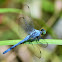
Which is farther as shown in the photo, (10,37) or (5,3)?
(5,3)

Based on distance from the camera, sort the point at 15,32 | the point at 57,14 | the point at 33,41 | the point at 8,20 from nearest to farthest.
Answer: the point at 33,41
the point at 15,32
the point at 8,20
the point at 57,14

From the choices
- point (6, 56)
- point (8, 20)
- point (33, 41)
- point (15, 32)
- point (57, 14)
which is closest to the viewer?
point (33, 41)

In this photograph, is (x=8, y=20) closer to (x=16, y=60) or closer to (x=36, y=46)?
(x=16, y=60)

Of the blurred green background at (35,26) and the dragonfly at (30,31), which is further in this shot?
the blurred green background at (35,26)

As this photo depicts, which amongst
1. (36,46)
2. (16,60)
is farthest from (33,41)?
(16,60)

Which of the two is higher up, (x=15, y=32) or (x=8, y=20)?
(x=8, y=20)

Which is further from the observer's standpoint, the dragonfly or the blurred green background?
the blurred green background

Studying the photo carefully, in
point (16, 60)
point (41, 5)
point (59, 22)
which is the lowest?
point (16, 60)

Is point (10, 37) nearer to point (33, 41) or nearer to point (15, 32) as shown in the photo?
point (15, 32)
